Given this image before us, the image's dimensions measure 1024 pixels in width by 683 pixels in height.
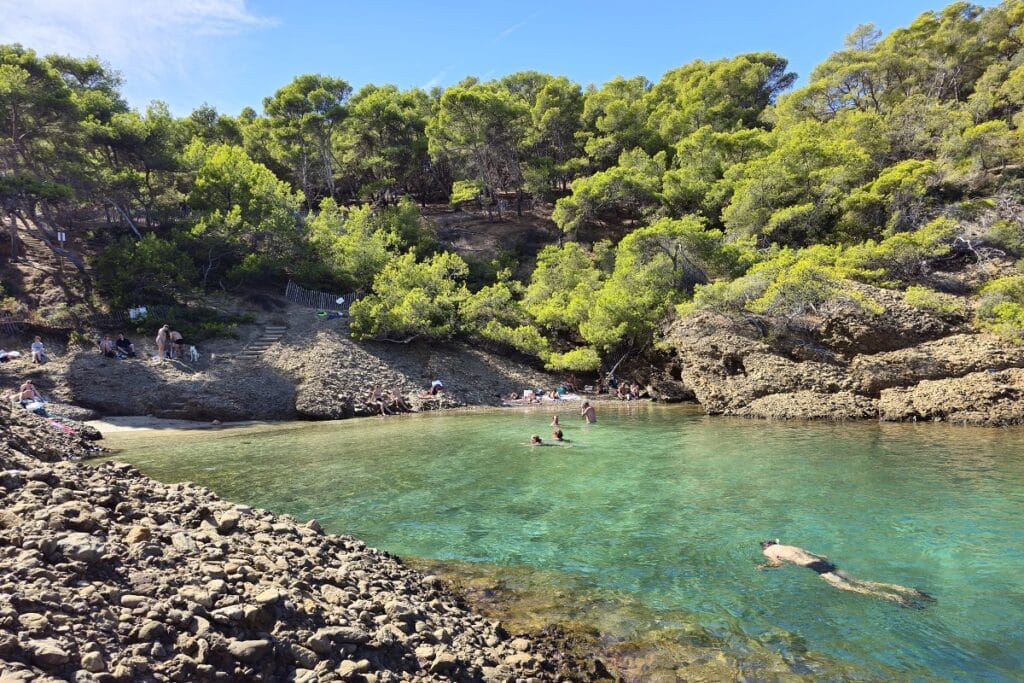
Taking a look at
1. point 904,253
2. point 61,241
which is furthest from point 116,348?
point 904,253

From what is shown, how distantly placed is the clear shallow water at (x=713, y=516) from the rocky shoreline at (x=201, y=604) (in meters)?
1.94

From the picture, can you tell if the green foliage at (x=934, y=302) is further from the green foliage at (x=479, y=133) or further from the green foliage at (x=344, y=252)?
the green foliage at (x=479, y=133)

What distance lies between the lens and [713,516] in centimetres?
998

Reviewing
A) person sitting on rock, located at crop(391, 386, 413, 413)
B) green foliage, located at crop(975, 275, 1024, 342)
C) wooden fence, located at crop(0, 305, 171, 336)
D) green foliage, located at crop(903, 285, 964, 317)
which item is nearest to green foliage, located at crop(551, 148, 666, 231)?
green foliage, located at crop(903, 285, 964, 317)

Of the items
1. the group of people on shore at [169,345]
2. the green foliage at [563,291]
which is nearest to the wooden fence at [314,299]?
the group of people on shore at [169,345]

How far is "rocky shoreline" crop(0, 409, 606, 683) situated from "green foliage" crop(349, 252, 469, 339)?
20.8 m

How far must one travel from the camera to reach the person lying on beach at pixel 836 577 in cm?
677

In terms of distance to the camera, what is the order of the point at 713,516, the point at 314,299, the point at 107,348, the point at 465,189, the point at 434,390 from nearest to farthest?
the point at 713,516 < the point at 107,348 < the point at 434,390 < the point at 314,299 < the point at 465,189

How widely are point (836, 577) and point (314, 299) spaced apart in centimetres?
2978

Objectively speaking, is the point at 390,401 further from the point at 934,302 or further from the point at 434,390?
the point at 934,302

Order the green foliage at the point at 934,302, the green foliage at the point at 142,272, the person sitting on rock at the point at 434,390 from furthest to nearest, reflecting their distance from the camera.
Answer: the person sitting on rock at the point at 434,390 < the green foliage at the point at 142,272 < the green foliage at the point at 934,302

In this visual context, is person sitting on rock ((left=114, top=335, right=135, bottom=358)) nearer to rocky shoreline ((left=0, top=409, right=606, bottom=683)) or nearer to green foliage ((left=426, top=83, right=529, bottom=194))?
rocky shoreline ((left=0, top=409, right=606, bottom=683))

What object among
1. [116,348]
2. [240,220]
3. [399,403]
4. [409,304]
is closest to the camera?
[116,348]

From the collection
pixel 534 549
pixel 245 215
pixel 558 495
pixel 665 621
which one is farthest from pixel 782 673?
pixel 245 215
